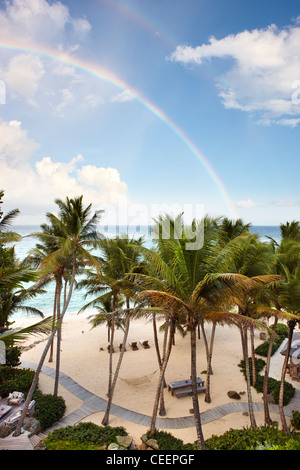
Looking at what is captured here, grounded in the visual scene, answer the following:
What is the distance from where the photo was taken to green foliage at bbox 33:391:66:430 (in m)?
11.4

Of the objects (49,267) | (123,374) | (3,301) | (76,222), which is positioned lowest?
(123,374)

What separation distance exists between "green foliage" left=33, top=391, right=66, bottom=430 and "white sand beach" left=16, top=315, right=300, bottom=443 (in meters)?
0.97

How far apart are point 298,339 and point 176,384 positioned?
9154 millimetres

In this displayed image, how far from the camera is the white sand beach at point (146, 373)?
12.1 meters

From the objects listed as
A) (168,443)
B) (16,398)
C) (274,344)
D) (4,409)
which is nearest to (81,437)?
(168,443)

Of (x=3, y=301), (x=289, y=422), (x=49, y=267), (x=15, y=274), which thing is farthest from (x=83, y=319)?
(x=15, y=274)

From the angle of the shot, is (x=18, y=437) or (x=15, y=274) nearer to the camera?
(x=15, y=274)

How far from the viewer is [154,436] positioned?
10.1 m

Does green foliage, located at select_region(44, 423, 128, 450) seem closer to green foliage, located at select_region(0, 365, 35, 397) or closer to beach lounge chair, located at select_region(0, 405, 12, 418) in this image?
beach lounge chair, located at select_region(0, 405, 12, 418)

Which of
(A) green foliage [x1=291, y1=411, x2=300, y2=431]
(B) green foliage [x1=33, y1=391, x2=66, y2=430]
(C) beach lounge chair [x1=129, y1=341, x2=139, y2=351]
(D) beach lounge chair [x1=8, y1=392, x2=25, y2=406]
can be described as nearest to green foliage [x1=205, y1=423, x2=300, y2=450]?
(A) green foliage [x1=291, y1=411, x2=300, y2=431]

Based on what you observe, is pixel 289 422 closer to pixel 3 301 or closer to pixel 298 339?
pixel 298 339

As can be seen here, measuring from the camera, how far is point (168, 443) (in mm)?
9562

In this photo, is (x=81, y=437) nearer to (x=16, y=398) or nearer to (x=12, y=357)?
(x=16, y=398)

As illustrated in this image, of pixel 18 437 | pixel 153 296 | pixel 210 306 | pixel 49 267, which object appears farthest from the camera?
pixel 49 267
